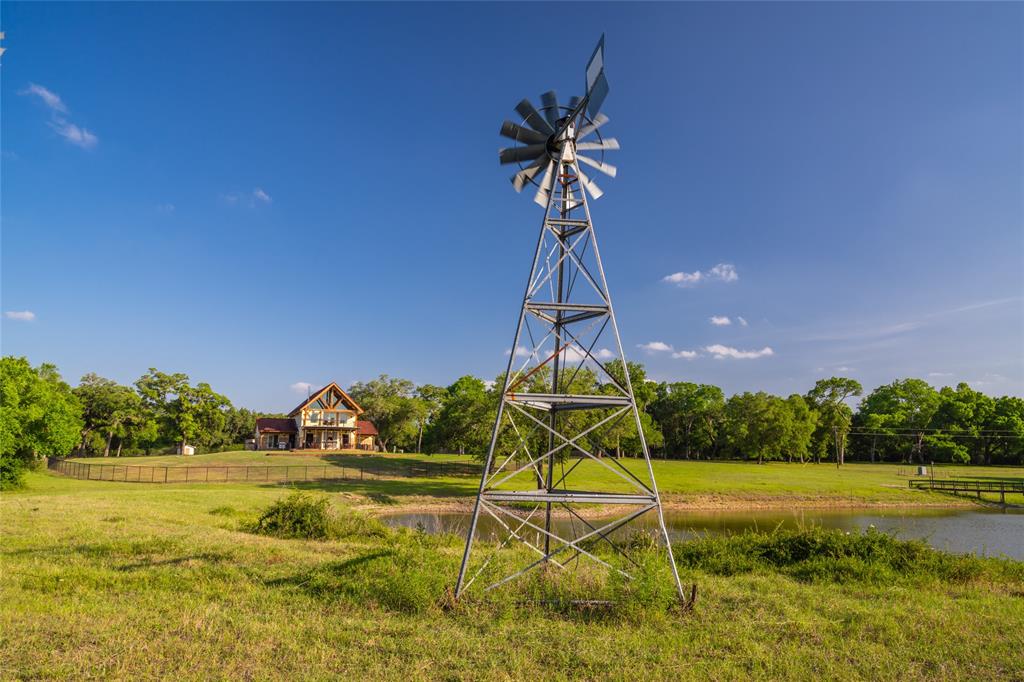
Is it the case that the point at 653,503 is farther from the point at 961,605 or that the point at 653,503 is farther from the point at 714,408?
the point at 714,408

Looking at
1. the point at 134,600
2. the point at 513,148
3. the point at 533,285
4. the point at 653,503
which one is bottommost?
the point at 134,600

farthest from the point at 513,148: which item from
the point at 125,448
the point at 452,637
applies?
the point at 125,448

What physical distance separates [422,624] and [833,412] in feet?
320

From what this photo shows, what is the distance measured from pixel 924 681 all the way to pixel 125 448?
92809 millimetres

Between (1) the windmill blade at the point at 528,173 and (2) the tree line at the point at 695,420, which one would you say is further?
(2) the tree line at the point at 695,420

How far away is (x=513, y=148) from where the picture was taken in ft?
43.2

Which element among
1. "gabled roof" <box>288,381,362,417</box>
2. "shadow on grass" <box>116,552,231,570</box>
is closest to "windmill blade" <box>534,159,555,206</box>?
"shadow on grass" <box>116,552,231,570</box>

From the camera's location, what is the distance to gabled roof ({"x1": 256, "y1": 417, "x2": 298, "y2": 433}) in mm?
77562

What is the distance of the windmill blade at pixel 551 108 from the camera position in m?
12.5

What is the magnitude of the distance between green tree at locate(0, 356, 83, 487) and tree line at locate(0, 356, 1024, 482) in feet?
56.3

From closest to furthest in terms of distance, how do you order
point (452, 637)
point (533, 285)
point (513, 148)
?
point (452, 637), point (533, 285), point (513, 148)

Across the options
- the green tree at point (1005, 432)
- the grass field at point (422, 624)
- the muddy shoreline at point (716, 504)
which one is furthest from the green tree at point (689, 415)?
the grass field at point (422, 624)

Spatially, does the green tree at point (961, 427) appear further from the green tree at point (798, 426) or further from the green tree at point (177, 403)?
the green tree at point (177, 403)

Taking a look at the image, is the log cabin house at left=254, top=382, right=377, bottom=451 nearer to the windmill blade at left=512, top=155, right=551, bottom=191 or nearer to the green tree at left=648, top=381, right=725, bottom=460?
the green tree at left=648, top=381, right=725, bottom=460
